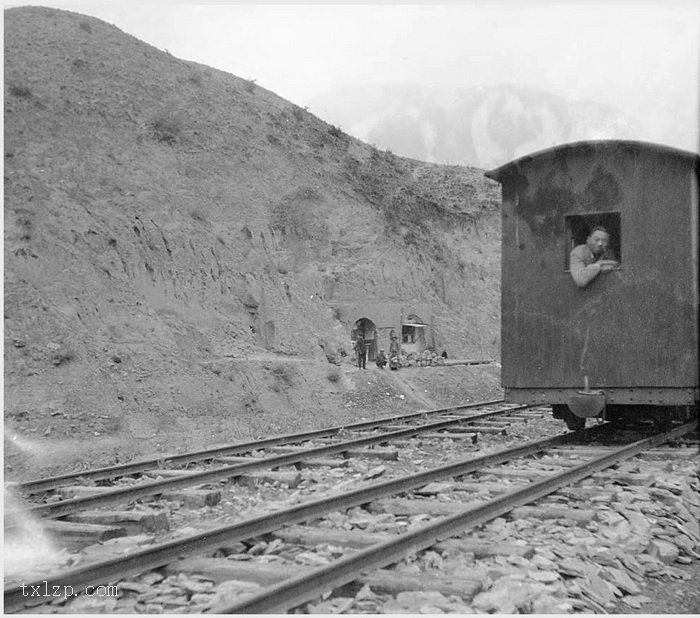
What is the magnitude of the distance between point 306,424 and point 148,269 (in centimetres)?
766

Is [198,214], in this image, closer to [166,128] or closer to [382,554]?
[166,128]

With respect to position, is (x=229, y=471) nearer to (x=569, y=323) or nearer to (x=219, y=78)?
(x=569, y=323)

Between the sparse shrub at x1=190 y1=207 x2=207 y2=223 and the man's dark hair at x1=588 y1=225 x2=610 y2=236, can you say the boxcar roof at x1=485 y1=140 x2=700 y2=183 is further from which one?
the sparse shrub at x1=190 y1=207 x2=207 y2=223

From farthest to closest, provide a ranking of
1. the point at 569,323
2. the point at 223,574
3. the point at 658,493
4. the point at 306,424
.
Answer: the point at 306,424 → the point at 569,323 → the point at 658,493 → the point at 223,574

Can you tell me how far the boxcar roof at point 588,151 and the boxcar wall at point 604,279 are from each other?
15 mm

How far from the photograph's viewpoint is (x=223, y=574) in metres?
4.92

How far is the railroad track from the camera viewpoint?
445cm

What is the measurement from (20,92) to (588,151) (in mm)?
22013

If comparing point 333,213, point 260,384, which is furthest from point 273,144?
point 260,384

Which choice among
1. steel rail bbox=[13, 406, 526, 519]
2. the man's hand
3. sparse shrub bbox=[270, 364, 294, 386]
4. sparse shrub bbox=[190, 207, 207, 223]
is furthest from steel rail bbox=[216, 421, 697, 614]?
sparse shrub bbox=[190, 207, 207, 223]

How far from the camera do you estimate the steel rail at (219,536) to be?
4.59 m

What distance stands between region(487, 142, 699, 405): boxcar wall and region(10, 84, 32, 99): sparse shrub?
20761 millimetres

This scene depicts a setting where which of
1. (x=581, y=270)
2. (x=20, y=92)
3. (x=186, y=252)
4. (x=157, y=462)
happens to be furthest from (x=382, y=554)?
(x=20, y=92)

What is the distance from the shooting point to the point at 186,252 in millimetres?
23203
